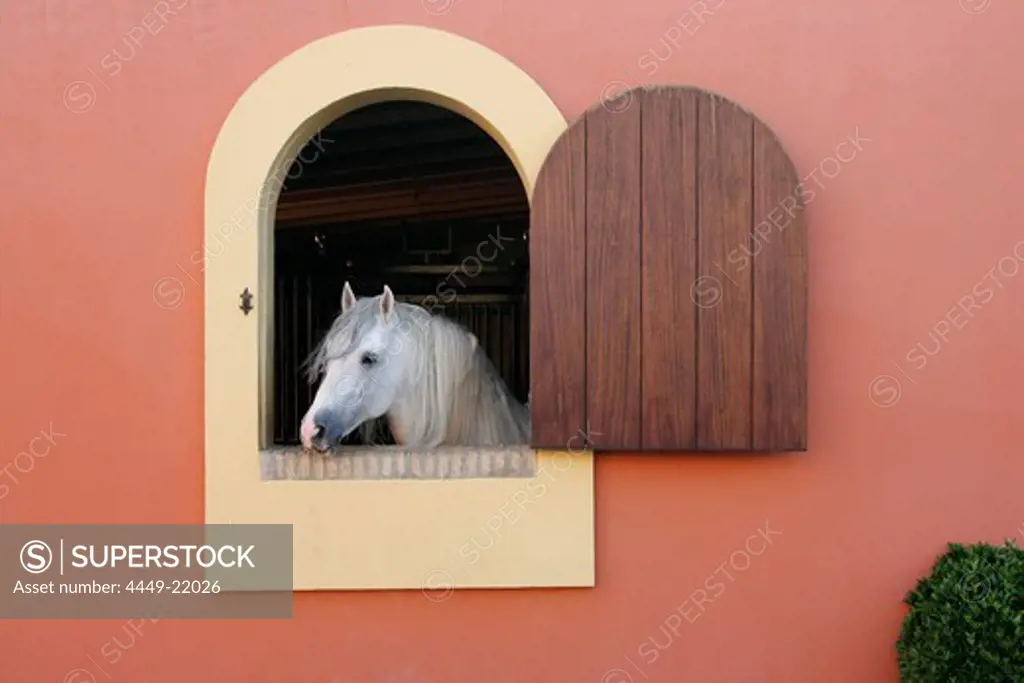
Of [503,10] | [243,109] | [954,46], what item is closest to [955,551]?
[954,46]

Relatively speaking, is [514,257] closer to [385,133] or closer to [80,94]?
[385,133]

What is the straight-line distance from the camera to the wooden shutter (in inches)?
108

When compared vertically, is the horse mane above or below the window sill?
above

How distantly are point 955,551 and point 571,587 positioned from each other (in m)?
1.22

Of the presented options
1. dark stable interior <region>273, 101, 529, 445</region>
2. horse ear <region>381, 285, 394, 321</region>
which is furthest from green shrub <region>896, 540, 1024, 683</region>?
dark stable interior <region>273, 101, 529, 445</region>

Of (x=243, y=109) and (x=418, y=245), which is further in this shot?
(x=418, y=245)

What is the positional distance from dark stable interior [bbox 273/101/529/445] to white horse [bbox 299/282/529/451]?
81cm

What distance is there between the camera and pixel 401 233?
6383 millimetres

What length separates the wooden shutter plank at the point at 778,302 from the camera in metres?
2.74

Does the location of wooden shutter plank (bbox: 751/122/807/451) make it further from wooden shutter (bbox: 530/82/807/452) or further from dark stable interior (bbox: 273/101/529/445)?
dark stable interior (bbox: 273/101/529/445)

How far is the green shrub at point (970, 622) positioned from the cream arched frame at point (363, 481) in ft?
3.33

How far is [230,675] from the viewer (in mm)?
2875

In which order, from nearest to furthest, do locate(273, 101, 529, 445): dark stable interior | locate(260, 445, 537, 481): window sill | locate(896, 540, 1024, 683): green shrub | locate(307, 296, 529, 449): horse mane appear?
locate(896, 540, 1024, 683): green shrub < locate(260, 445, 537, 481): window sill < locate(307, 296, 529, 449): horse mane < locate(273, 101, 529, 445): dark stable interior

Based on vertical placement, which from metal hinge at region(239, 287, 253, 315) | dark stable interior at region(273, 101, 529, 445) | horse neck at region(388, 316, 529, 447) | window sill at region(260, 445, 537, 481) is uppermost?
dark stable interior at region(273, 101, 529, 445)
